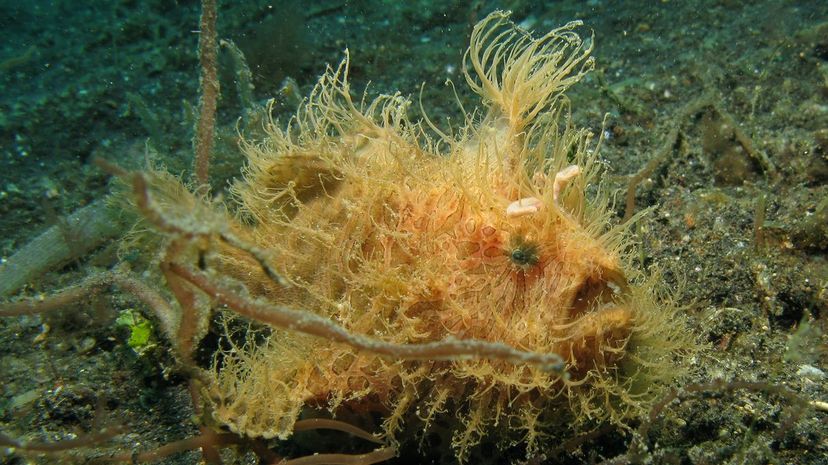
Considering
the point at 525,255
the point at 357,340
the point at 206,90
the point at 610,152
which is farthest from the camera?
the point at 610,152

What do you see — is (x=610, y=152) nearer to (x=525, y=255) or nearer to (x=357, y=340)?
(x=525, y=255)

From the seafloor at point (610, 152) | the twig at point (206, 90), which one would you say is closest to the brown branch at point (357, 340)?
the twig at point (206, 90)

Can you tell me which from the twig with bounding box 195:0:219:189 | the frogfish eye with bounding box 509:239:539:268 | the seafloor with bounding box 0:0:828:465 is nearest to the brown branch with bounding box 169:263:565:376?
the frogfish eye with bounding box 509:239:539:268

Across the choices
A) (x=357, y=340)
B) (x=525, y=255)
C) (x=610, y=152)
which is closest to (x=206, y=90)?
(x=357, y=340)

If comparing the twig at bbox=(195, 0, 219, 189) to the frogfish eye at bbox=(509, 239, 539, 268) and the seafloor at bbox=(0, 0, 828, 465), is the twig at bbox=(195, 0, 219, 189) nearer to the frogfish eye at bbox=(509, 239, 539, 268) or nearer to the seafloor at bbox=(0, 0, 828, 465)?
the seafloor at bbox=(0, 0, 828, 465)

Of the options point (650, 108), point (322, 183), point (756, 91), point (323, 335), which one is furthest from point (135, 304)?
point (756, 91)

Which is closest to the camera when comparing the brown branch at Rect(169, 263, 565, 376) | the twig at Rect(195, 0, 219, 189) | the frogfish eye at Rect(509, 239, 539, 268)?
the brown branch at Rect(169, 263, 565, 376)

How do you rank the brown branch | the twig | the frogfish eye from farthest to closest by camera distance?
the twig < the frogfish eye < the brown branch

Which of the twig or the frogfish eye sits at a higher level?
the twig
